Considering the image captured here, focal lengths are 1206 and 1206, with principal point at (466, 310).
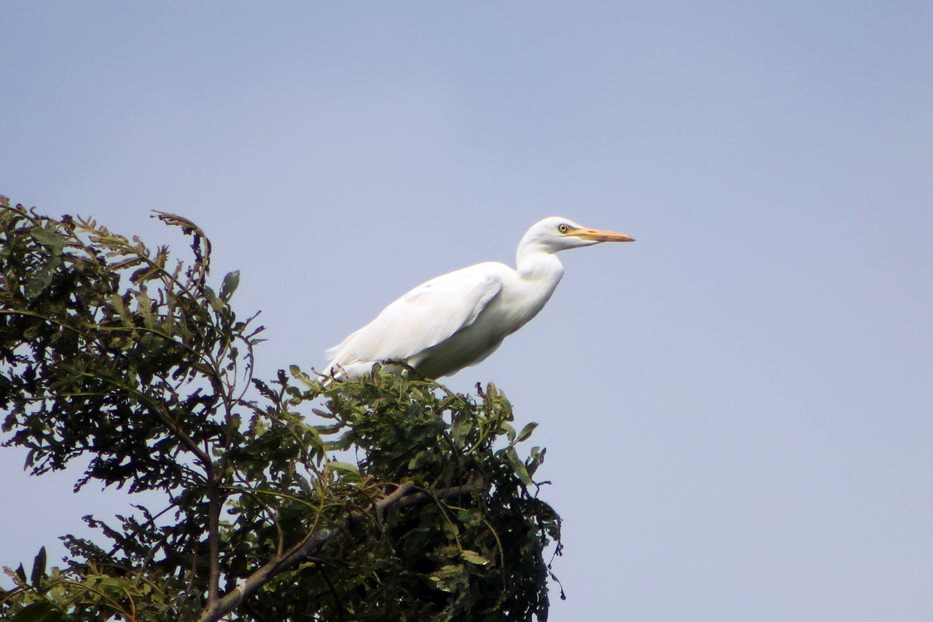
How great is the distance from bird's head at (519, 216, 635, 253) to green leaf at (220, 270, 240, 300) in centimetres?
470

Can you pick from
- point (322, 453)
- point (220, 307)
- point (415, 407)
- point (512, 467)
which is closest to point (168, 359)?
point (220, 307)

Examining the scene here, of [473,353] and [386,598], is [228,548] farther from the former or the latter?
[473,353]

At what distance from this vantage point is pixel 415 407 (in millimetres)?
4883

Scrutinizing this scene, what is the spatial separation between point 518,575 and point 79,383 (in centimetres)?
190

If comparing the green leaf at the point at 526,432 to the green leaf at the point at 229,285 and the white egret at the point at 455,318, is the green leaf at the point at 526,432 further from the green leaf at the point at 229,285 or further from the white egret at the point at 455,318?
the white egret at the point at 455,318

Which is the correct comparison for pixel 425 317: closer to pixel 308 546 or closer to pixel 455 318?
pixel 455 318

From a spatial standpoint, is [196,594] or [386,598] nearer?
[196,594]

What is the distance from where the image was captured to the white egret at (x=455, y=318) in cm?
762

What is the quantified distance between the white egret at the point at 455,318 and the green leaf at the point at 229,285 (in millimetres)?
3469

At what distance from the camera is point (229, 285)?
4016 mm

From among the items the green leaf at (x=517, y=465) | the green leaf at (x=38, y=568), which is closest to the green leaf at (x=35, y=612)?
the green leaf at (x=38, y=568)

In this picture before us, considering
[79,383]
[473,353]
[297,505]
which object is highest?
[473,353]

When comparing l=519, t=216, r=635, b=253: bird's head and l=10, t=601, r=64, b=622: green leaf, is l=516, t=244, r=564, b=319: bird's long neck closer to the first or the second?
l=519, t=216, r=635, b=253: bird's head

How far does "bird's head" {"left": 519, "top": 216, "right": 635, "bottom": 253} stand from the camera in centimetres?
856
